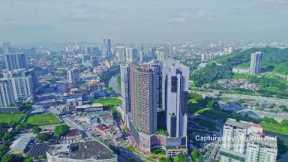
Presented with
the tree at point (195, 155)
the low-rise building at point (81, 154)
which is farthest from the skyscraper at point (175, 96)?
the low-rise building at point (81, 154)

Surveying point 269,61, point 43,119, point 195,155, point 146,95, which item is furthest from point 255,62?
point 43,119

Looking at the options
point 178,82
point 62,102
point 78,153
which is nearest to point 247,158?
point 178,82

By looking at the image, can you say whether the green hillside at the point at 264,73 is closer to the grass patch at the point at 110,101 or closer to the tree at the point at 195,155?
the grass patch at the point at 110,101

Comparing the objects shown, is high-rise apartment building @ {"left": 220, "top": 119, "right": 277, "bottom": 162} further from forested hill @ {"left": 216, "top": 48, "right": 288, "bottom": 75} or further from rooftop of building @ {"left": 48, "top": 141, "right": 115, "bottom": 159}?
forested hill @ {"left": 216, "top": 48, "right": 288, "bottom": 75}

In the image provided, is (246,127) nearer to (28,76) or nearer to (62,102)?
(62,102)

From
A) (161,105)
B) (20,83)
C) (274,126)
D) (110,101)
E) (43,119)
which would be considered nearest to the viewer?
(161,105)

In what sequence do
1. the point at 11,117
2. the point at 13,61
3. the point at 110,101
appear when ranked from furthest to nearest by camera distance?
the point at 13,61 < the point at 110,101 < the point at 11,117

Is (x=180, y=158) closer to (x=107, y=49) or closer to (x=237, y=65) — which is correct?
(x=237, y=65)
